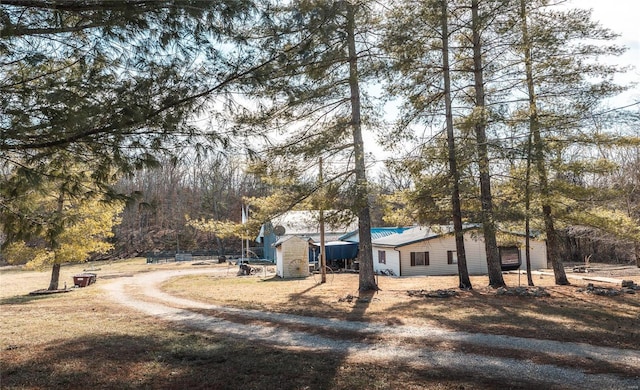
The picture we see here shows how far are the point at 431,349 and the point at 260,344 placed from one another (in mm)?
3035

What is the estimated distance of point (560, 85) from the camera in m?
14.5

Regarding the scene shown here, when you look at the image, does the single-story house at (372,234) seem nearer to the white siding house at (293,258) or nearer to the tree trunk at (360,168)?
the white siding house at (293,258)

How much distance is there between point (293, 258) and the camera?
25375 millimetres

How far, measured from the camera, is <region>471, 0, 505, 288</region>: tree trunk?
44.1 feet

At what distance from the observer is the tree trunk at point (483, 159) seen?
13.4 meters

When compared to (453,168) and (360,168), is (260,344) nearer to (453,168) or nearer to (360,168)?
(360,168)

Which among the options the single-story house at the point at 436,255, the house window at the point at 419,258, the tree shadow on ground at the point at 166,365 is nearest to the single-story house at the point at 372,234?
the single-story house at the point at 436,255

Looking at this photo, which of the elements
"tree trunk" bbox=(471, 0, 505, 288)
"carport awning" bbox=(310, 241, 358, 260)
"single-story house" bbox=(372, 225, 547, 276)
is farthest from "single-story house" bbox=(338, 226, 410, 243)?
"tree trunk" bbox=(471, 0, 505, 288)

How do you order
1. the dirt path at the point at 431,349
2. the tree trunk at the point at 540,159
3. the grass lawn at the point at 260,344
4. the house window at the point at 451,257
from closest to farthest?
1. the grass lawn at the point at 260,344
2. the dirt path at the point at 431,349
3. the tree trunk at the point at 540,159
4. the house window at the point at 451,257

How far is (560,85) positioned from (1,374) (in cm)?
1613

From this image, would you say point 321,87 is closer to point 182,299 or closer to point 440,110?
point 440,110

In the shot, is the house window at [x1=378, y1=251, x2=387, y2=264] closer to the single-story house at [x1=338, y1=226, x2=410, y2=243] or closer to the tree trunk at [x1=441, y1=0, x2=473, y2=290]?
the single-story house at [x1=338, y1=226, x2=410, y2=243]

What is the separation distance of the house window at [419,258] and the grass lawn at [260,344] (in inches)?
→ 422

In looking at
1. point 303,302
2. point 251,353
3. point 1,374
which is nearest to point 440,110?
point 303,302
